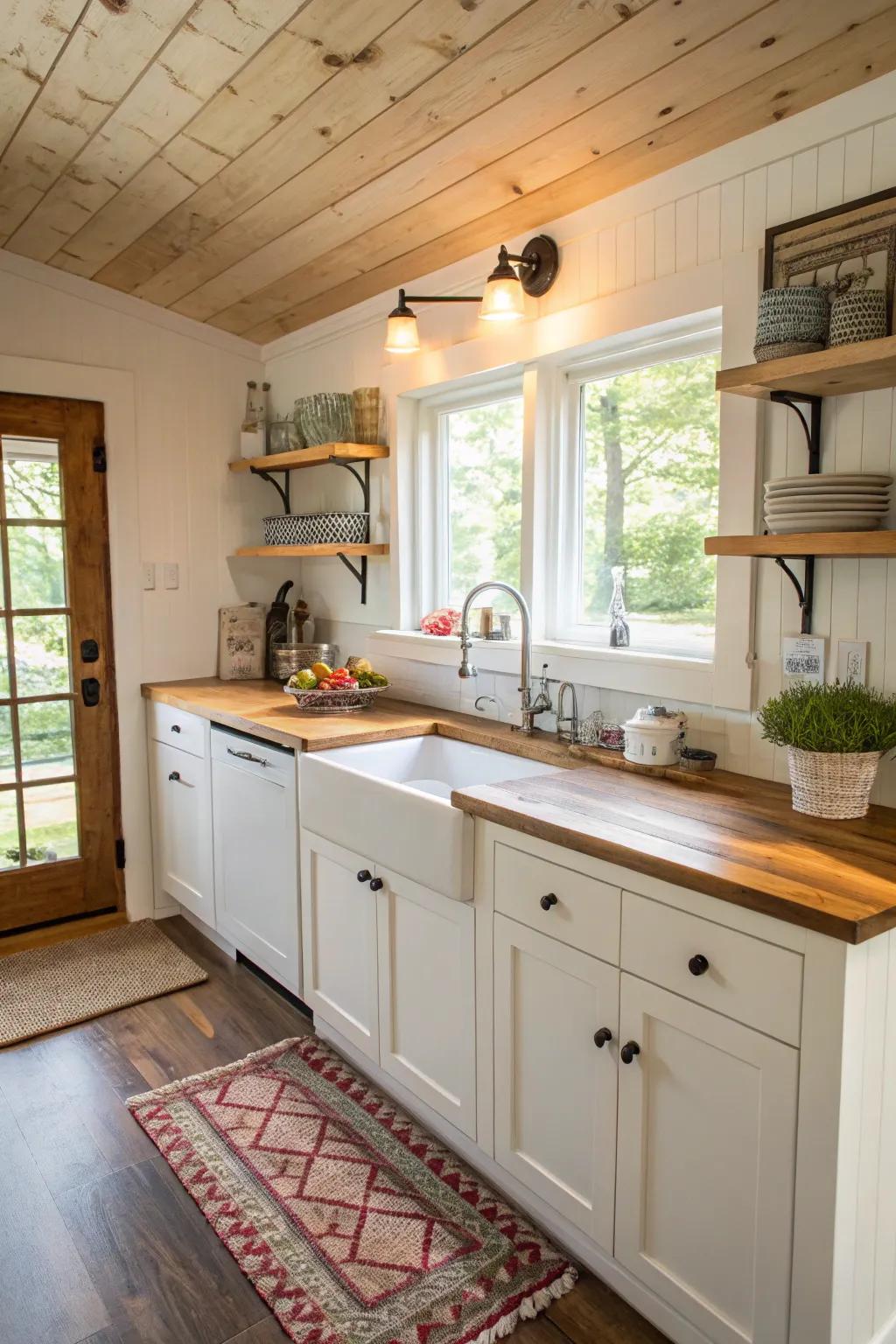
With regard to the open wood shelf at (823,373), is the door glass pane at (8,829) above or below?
below

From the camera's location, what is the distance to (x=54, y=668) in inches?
133

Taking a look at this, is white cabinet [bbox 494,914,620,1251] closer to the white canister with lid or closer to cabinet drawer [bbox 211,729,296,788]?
the white canister with lid

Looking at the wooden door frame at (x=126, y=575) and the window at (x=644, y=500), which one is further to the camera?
the wooden door frame at (x=126, y=575)

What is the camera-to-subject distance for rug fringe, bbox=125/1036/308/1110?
7.72ft

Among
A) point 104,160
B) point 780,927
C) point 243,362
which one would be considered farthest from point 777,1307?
point 243,362

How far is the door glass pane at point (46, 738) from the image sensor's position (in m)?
3.33

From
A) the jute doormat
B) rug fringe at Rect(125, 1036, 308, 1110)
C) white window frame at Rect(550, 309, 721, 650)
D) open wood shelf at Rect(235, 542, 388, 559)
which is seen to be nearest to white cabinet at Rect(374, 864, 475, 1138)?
rug fringe at Rect(125, 1036, 308, 1110)

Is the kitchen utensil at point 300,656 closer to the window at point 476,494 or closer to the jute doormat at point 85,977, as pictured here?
the window at point 476,494

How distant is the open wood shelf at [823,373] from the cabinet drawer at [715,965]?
3.14 feet

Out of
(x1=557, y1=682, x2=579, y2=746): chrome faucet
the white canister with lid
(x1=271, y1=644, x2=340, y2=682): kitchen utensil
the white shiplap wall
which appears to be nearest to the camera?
the white shiplap wall

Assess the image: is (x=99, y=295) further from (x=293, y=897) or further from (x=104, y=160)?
(x=293, y=897)

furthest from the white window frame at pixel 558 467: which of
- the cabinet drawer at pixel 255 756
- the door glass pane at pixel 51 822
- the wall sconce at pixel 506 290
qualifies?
the door glass pane at pixel 51 822

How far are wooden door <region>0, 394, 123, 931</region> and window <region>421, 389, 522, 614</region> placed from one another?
127cm

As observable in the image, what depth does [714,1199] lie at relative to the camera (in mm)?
1438
